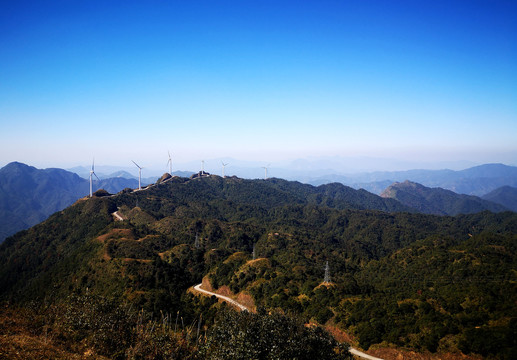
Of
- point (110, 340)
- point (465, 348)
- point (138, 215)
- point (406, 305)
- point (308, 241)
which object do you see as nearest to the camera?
point (110, 340)

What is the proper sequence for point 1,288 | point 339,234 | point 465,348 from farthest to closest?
point 339,234 < point 1,288 < point 465,348

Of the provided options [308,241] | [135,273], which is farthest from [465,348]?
[308,241]

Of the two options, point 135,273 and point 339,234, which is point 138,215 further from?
point 339,234

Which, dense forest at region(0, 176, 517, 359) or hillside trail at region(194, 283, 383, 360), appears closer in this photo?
dense forest at region(0, 176, 517, 359)

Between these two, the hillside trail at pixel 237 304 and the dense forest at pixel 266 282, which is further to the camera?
the hillside trail at pixel 237 304

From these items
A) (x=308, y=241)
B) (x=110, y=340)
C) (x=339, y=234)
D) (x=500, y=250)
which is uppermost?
(x=110, y=340)

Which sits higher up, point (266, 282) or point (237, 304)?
point (266, 282)

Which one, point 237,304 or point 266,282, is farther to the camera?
point 266,282

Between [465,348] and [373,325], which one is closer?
[465,348]
